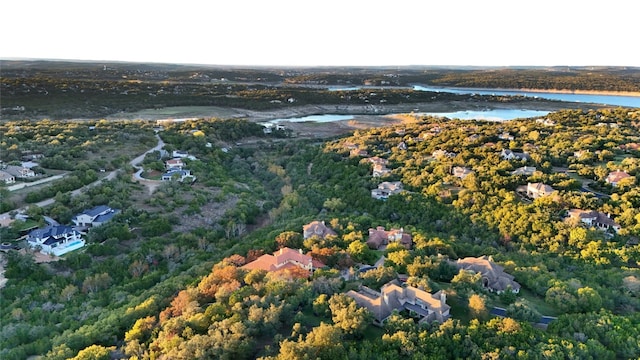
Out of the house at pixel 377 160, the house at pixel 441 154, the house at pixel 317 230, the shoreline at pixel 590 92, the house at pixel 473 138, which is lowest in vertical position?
the house at pixel 317 230

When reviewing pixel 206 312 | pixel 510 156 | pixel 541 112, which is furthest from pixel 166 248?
pixel 541 112

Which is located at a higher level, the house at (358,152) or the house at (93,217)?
the house at (358,152)

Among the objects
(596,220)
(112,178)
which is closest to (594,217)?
(596,220)

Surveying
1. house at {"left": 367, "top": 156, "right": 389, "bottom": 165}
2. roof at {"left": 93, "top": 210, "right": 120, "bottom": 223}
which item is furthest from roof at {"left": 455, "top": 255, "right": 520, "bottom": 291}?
roof at {"left": 93, "top": 210, "right": 120, "bottom": 223}

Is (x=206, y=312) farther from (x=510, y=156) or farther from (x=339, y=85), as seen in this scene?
(x=339, y=85)

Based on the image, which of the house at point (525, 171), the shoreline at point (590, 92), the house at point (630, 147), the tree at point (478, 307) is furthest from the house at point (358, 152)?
the shoreline at point (590, 92)

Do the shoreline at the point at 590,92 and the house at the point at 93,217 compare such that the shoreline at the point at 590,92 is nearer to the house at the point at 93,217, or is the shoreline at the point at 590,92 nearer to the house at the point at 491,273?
the house at the point at 491,273

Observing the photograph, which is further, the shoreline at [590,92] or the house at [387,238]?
the shoreline at [590,92]
